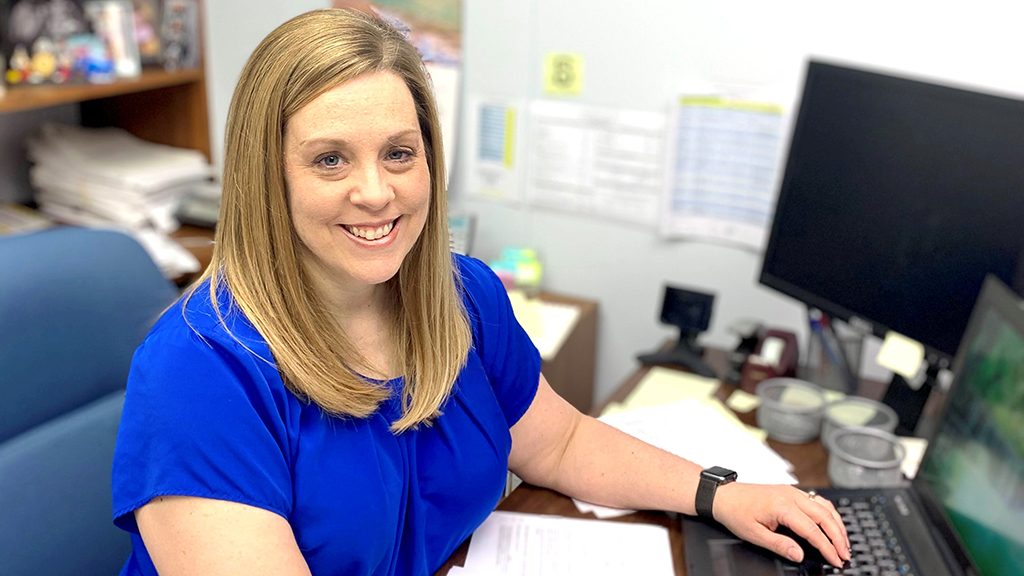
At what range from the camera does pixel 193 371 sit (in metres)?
0.90

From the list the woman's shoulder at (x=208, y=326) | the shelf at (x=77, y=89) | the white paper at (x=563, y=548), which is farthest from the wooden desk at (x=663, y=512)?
the shelf at (x=77, y=89)

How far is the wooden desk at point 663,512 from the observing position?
3.71 ft

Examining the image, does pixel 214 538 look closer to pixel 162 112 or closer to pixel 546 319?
pixel 546 319

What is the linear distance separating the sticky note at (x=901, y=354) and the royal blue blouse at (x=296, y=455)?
66 cm

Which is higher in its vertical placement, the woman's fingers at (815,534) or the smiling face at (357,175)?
the smiling face at (357,175)

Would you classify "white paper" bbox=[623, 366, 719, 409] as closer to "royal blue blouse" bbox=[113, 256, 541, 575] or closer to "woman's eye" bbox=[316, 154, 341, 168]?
"royal blue blouse" bbox=[113, 256, 541, 575]

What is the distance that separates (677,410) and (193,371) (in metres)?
0.82

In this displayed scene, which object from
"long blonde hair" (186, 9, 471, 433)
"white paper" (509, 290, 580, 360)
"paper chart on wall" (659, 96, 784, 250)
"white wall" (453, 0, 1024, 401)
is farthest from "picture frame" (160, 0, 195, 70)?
"long blonde hair" (186, 9, 471, 433)

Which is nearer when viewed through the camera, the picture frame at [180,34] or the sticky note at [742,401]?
the sticky note at [742,401]

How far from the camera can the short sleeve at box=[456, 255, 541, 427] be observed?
1.20m

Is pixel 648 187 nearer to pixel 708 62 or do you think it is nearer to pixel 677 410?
pixel 708 62

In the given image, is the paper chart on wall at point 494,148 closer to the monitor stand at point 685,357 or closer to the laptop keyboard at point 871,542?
the monitor stand at point 685,357

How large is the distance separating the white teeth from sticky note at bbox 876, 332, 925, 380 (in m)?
0.84

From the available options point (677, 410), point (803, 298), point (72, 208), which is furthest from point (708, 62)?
point (72, 208)
